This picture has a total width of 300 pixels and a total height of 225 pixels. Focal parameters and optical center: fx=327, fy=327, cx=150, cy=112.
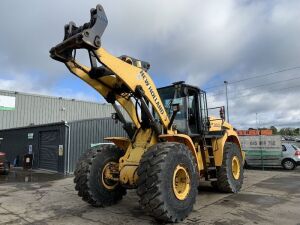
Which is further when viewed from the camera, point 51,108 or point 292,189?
point 51,108

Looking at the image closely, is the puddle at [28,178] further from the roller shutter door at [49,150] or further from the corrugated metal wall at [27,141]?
the roller shutter door at [49,150]

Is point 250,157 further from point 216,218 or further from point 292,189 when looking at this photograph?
point 216,218

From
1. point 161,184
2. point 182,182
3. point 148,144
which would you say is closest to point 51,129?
point 148,144

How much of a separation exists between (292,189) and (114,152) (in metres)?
5.96

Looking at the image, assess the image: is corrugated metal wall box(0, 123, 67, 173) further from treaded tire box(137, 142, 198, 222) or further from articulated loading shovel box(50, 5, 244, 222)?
treaded tire box(137, 142, 198, 222)

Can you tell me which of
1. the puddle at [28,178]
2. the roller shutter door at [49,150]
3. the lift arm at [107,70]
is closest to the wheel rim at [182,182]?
the lift arm at [107,70]

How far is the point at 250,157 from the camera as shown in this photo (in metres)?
18.3

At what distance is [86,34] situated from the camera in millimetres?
5816

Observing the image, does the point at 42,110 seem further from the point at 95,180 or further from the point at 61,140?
the point at 95,180

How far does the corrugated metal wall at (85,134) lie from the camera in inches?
753

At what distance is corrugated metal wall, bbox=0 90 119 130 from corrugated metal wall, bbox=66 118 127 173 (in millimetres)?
13030

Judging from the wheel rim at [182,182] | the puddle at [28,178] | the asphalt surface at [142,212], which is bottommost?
the asphalt surface at [142,212]

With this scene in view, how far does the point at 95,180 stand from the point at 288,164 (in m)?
13.4

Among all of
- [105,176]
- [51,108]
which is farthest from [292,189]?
[51,108]
